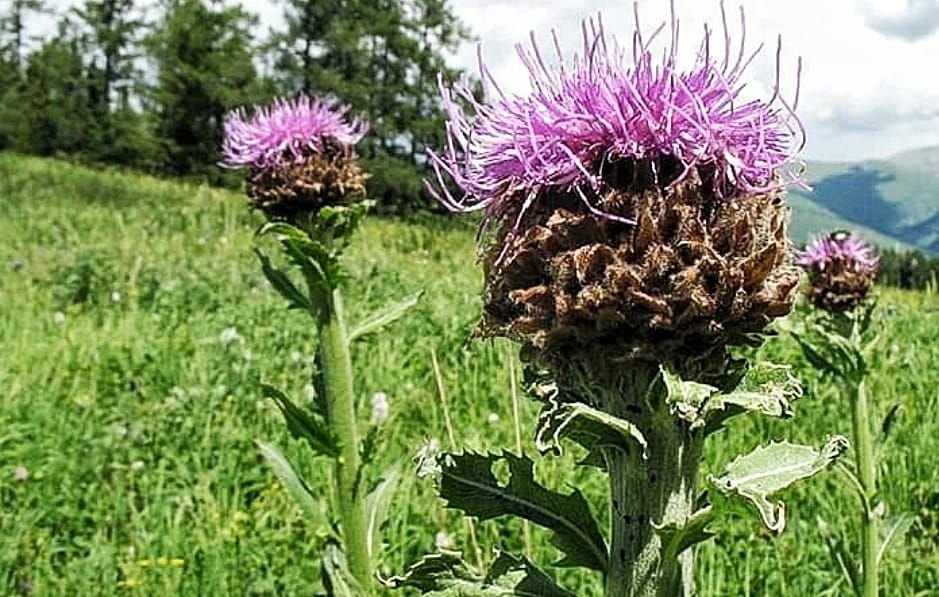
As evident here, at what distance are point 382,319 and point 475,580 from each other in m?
2.39

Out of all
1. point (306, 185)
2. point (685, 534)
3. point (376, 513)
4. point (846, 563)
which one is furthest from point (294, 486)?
point (685, 534)

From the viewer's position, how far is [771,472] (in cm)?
164

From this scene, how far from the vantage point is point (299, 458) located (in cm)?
510

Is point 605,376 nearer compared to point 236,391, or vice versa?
point 605,376

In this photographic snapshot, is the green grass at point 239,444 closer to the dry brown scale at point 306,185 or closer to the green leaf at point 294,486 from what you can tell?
the green leaf at point 294,486

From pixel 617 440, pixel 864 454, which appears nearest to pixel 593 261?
pixel 617 440

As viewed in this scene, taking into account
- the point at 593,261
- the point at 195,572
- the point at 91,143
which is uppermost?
the point at 91,143

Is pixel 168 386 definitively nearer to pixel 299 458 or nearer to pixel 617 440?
pixel 299 458

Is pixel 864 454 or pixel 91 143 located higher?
pixel 91 143

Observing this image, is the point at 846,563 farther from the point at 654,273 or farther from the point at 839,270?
the point at 654,273

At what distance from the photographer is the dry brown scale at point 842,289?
4.54 metres

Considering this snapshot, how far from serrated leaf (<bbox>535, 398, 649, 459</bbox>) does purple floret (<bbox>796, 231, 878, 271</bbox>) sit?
3190 mm

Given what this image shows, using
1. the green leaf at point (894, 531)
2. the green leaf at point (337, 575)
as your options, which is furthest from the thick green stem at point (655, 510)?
the green leaf at point (894, 531)

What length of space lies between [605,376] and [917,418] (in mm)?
4380
